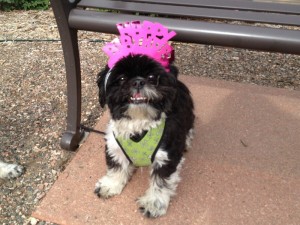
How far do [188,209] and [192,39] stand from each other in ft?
3.68

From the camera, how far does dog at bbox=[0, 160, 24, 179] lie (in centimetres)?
277

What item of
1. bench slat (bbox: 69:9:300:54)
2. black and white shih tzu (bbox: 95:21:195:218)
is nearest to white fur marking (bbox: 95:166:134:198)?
black and white shih tzu (bbox: 95:21:195:218)

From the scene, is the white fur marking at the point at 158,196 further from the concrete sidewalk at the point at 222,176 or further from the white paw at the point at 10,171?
the white paw at the point at 10,171

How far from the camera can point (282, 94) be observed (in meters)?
3.55

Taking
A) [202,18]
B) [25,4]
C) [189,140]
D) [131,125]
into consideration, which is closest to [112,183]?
[131,125]

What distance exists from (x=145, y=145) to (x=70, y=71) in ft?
2.82

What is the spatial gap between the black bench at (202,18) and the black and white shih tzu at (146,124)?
0.96 ft

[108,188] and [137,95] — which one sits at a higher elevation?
[137,95]

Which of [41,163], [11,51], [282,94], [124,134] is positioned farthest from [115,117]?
[11,51]

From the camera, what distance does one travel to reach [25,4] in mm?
5625

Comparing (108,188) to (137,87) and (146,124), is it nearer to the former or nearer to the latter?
(146,124)

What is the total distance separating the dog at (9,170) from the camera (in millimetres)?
2773

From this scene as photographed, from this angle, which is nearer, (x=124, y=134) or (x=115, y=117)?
(x=115, y=117)

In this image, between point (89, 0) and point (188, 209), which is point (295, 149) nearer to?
point (188, 209)
